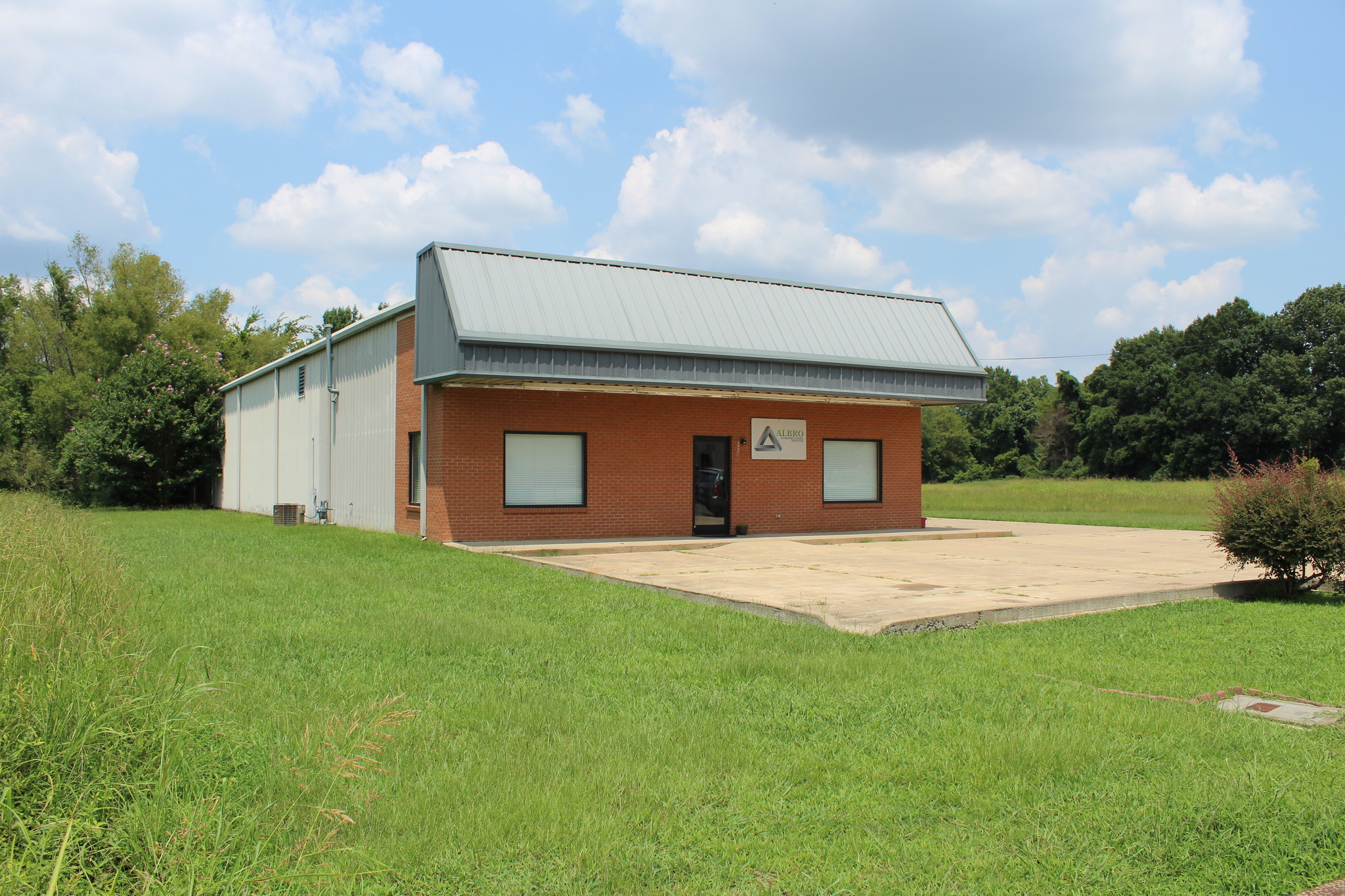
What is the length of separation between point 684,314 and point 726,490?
4.02m

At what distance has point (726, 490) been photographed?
21.1 meters

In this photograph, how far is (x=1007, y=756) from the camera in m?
5.14

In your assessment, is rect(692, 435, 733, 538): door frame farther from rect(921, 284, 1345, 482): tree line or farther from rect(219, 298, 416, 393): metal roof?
rect(921, 284, 1345, 482): tree line

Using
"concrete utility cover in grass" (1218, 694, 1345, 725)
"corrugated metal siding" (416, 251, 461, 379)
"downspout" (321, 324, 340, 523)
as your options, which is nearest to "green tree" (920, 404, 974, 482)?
"downspout" (321, 324, 340, 523)

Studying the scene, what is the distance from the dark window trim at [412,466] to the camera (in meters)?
19.9

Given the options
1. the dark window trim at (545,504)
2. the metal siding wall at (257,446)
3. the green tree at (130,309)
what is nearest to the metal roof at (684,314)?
the dark window trim at (545,504)

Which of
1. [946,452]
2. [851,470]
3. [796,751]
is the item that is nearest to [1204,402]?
[946,452]

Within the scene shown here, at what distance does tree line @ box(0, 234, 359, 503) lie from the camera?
34.4 m

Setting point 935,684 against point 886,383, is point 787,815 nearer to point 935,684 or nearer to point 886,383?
point 935,684

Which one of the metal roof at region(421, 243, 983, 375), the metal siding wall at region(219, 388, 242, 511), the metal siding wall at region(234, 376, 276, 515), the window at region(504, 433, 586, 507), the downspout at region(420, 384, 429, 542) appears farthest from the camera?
the metal siding wall at region(219, 388, 242, 511)

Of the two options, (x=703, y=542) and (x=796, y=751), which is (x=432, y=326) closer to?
(x=703, y=542)

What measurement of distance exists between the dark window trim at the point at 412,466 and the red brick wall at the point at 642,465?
128 centimetres

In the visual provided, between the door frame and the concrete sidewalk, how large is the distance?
1.32 metres

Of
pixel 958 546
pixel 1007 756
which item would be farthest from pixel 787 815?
pixel 958 546
